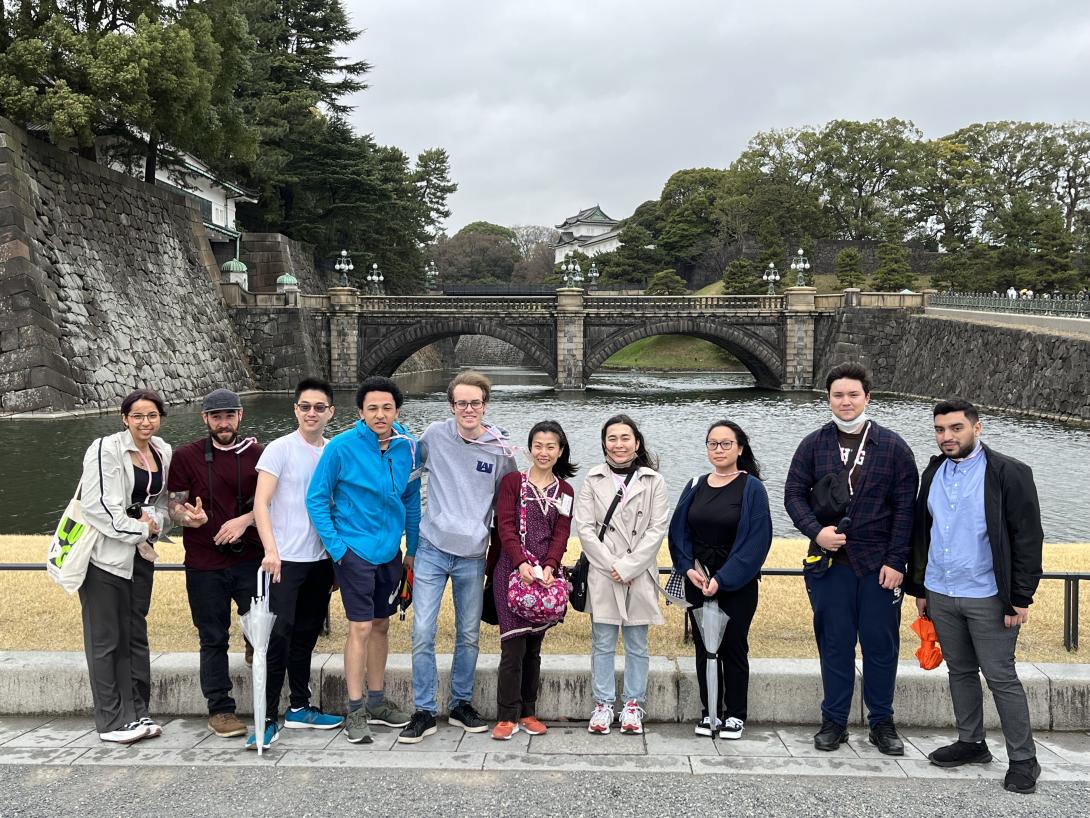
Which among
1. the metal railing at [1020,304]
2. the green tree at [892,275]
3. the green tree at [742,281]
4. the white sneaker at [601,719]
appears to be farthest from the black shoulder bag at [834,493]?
the green tree at [742,281]

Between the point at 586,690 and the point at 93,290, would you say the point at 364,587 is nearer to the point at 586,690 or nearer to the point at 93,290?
the point at 586,690

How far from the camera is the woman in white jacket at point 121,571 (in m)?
4.57

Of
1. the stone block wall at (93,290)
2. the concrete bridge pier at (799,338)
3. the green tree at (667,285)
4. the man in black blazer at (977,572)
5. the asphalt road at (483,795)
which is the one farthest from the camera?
the green tree at (667,285)

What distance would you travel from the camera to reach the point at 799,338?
4294 centimetres

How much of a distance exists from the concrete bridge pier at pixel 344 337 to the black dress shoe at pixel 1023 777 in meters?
41.5

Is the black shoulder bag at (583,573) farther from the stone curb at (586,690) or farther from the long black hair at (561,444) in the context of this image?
the stone curb at (586,690)

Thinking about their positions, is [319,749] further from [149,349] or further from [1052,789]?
[149,349]

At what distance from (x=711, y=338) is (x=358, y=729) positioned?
4147 centimetres

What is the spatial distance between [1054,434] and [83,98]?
28.3 m

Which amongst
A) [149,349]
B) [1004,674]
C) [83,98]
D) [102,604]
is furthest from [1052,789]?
[149,349]

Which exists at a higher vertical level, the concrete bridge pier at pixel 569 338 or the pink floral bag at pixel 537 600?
the concrete bridge pier at pixel 569 338

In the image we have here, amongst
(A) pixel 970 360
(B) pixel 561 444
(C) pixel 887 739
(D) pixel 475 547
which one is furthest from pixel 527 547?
(A) pixel 970 360

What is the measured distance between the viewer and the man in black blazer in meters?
4.15

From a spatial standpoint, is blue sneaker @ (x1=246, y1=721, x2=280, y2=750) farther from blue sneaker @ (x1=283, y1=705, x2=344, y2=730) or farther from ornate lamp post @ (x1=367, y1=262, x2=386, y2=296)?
ornate lamp post @ (x1=367, y1=262, x2=386, y2=296)
